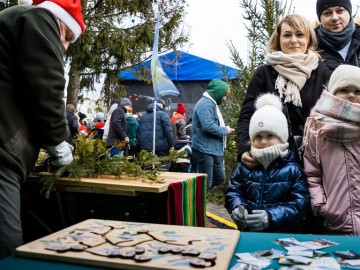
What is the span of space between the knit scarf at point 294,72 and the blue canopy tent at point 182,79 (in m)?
10.8

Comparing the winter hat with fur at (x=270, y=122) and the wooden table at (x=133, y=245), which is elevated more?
the winter hat with fur at (x=270, y=122)

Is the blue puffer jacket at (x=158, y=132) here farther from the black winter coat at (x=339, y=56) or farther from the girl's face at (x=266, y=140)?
the girl's face at (x=266, y=140)

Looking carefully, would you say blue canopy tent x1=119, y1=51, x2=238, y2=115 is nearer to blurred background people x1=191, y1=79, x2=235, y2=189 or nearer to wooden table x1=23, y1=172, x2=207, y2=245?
blurred background people x1=191, y1=79, x2=235, y2=189

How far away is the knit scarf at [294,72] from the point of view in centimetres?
235

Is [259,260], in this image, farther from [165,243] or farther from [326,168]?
[326,168]

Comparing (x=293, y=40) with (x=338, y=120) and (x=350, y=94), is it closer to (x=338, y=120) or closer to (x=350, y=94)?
(x=350, y=94)

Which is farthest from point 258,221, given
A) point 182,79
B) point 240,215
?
point 182,79

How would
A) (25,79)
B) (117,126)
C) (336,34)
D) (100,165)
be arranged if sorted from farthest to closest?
(117,126) < (100,165) < (336,34) < (25,79)

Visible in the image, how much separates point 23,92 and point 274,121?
125 centimetres

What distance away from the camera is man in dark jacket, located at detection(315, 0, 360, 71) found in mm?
2629

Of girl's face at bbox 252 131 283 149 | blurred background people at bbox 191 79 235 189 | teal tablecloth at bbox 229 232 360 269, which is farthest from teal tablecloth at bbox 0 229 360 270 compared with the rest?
blurred background people at bbox 191 79 235 189

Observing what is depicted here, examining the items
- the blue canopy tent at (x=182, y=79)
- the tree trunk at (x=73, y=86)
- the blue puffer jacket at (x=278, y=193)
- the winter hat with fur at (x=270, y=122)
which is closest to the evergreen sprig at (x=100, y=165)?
the blue puffer jacket at (x=278, y=193)

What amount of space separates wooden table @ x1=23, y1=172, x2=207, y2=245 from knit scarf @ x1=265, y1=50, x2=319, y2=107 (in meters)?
0.86

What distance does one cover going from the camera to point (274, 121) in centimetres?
219
